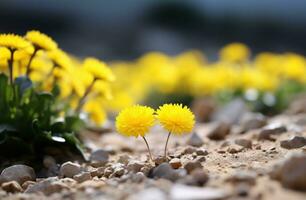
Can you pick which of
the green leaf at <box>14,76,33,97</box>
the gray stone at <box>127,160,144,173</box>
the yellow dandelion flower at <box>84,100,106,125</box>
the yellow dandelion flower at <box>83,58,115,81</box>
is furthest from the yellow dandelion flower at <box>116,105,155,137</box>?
the yellow dandelion flower at <box>84,100,106,125</box>

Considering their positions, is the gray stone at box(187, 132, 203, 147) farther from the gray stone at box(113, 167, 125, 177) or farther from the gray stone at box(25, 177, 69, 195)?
the gray stone at box(25, 177, 69, 195)

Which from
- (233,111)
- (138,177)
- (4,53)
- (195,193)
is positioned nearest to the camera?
(195,193)

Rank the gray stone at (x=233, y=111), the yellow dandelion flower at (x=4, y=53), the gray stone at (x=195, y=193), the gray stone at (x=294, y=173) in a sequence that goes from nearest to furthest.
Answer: the gray stone at (x=195, y=193), the gray stone at (x=294, y=173), the yellow dandelion flower at (x=4, y=53), the gray stone at (x=233, y=111)

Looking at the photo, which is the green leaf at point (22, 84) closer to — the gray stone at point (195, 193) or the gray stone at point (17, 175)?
the gray stone at point (17, 175)

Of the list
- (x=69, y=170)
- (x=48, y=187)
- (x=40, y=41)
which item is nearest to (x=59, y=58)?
(x=40, y=41)

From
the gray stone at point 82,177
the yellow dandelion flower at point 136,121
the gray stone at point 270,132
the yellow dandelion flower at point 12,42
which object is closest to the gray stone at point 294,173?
the yellow dandelion flower at point 136,121

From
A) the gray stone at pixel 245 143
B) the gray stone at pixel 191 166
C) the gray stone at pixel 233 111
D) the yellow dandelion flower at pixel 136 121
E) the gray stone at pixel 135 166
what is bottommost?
the gray stone at pixel 191 166

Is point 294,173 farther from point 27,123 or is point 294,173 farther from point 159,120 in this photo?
point 27,123

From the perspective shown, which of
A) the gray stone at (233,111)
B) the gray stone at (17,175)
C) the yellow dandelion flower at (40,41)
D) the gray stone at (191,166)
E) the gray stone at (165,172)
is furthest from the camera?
the gray stone at (233,111)
